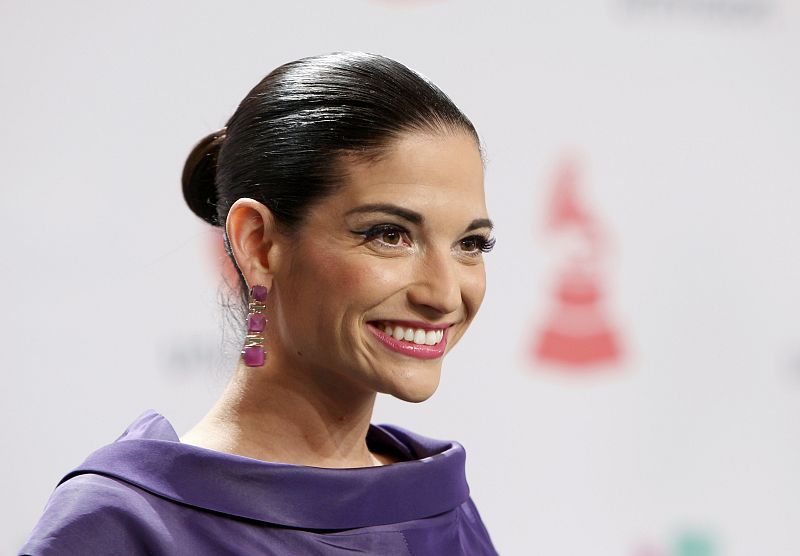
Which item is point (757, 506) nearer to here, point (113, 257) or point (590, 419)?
point (590, 419)

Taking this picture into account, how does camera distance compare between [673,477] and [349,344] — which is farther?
[673,477]

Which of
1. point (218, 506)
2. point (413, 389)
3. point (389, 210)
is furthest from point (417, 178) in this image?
point (218, 506)

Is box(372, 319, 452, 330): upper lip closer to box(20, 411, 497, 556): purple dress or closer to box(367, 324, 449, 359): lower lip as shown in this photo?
box(367, 324, 449, 359): lower lip

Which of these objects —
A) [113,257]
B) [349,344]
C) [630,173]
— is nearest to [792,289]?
[630,173]

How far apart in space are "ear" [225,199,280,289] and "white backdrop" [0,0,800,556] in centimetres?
105

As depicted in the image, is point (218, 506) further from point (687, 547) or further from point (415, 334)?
point (687, 547)

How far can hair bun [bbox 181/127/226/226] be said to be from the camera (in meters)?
1.77

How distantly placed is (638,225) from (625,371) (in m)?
0.37

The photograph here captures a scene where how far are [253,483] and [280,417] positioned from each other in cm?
13

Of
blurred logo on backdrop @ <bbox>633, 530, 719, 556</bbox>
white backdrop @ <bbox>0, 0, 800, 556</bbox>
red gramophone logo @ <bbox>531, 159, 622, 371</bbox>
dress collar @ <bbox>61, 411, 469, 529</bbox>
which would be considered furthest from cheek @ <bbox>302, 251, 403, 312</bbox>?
blurred logo on backdrop @ <bbox>633, 530, 719, 556</bbox>

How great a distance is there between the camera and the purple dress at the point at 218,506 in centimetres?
143

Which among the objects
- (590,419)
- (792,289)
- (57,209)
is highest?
(57,209)

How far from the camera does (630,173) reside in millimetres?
3064

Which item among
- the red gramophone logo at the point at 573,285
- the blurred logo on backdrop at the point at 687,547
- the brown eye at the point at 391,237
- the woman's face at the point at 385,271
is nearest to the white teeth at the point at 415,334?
the woman's face at the point at 385,271
